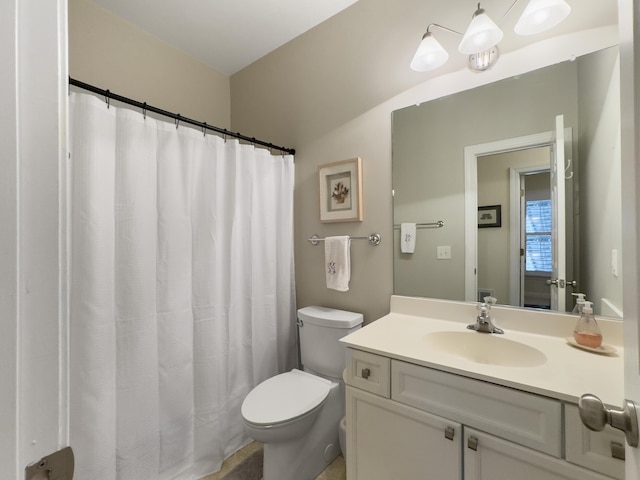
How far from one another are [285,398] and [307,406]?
0.13 m

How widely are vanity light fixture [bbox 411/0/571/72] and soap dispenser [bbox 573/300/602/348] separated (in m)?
1.09

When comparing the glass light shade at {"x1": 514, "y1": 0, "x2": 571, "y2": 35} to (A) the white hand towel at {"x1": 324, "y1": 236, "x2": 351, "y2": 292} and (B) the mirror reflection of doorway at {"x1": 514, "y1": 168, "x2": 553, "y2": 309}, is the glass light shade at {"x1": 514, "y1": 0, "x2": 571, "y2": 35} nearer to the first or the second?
(B) the mirror reflection of doorway at {"x1": 514, "y1": 168, "x2": 553, "y2": 309}

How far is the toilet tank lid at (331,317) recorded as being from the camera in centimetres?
159

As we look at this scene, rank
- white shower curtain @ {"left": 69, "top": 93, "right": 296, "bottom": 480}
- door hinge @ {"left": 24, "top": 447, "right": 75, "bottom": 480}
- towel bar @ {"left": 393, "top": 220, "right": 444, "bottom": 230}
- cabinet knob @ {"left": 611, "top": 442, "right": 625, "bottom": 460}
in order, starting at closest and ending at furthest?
1. door hinge @ {"left": 24, "top": 447, "right": 75, "bottom": 480}
2. cabinet knob @ {"left": 611, "top": 442, "right": 625, "bottom": 460}
3. white shower curtain @ {"left": 69, "top": 93, "right": 296, "bottom": 480}
4. towel bar @ {"left": 393, "top": 220, "right": 444, "bottom": 230}

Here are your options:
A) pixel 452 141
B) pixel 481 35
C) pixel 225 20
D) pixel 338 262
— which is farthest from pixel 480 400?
pixel 225 20

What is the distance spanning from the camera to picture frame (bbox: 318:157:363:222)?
1691 millimetres

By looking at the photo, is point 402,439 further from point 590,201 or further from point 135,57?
point 135,57

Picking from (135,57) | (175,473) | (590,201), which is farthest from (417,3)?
(175,473)

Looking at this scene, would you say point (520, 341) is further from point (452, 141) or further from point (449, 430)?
point (452, 141)

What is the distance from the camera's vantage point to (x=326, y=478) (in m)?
1.48

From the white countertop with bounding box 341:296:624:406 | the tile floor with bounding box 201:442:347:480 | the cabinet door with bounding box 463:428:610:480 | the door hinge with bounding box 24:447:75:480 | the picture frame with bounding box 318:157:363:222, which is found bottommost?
the tile floor with bounding box 201:442:347:480

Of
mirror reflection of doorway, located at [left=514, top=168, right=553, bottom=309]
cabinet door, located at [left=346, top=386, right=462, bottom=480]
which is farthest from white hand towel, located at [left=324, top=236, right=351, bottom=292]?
mirror reflection of doorway, located at [left=514, top=168, right=553, bottom=309]

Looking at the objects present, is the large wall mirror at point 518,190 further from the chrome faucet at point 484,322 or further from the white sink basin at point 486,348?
the white sink basin at point 486,348

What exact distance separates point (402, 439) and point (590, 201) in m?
1.16
